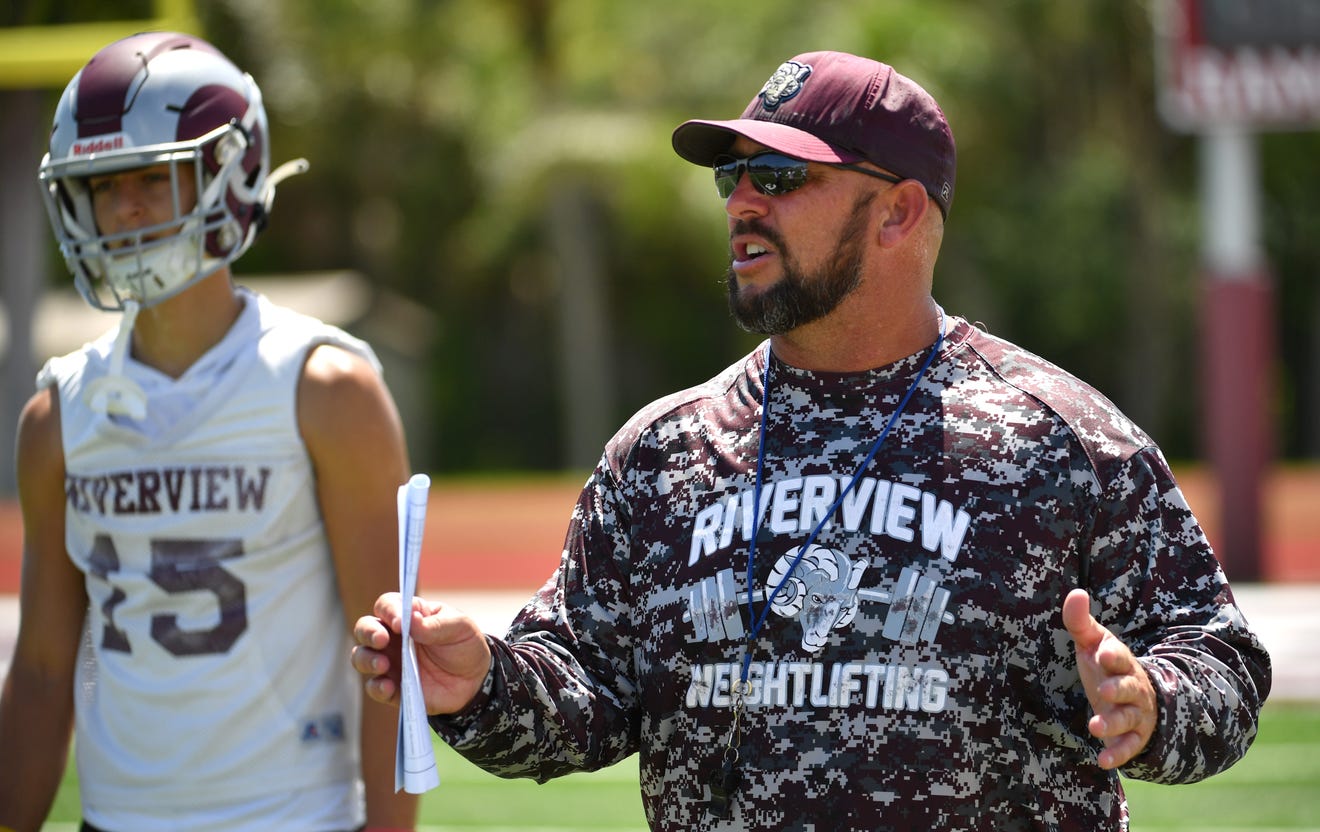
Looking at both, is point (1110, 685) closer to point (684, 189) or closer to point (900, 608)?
point (900, 608)

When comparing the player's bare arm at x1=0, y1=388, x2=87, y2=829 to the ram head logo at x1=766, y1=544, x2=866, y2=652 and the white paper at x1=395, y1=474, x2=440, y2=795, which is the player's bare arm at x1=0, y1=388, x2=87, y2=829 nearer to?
the white paper at x1=395, y1=474, x2=440, y2=795

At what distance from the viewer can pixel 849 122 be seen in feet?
8.07

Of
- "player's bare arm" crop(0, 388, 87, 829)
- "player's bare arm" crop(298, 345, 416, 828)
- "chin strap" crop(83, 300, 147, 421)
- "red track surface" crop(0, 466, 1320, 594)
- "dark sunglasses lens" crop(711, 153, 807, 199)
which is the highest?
"dark sunglasses lens" crop(711, 153, 807, 199)

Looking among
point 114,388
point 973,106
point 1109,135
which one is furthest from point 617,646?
point 1109,135

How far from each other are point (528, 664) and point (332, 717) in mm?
682

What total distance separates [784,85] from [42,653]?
163cm

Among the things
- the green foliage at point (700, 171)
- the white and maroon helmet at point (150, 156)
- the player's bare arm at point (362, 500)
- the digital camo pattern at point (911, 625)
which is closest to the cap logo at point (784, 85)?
the digital camo pattern at point (911, 625)

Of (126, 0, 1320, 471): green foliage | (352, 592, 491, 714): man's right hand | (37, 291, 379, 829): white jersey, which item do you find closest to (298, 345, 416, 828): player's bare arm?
(37, 291, 379, 829): white jersey

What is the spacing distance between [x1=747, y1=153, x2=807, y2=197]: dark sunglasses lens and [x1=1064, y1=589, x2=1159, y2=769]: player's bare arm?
746mm

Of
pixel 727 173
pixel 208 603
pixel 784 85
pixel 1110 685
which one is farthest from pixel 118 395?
pixel 1110 685

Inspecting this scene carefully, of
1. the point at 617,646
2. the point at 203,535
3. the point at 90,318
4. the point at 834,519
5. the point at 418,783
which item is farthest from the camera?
the point at 90,318

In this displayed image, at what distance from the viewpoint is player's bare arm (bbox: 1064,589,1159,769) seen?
81.2 inches

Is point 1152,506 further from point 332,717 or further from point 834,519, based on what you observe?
point 332,717

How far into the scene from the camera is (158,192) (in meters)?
3.02
